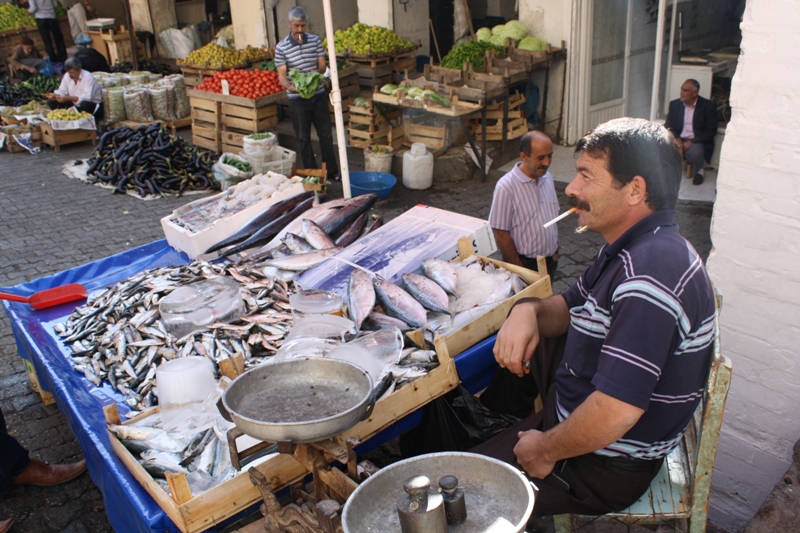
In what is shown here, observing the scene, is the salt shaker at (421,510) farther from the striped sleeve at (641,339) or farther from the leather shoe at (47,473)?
the leather shoe at (47,473)

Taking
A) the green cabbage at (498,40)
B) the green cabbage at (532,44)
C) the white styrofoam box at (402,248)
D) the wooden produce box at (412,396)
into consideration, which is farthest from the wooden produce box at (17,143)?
the wooden produce box at (412,396)

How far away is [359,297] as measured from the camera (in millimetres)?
3893

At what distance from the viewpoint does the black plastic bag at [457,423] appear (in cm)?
360

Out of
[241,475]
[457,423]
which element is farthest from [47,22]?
[241,475]

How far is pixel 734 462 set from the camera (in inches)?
153

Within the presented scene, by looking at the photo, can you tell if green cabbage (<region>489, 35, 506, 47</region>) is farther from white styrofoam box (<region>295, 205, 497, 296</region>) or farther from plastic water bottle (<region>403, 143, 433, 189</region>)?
white styrofoam box (<region>295, 205, 497, 296</region>)

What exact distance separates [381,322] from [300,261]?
1041mm

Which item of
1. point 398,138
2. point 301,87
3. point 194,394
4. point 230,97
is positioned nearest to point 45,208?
point 230,97

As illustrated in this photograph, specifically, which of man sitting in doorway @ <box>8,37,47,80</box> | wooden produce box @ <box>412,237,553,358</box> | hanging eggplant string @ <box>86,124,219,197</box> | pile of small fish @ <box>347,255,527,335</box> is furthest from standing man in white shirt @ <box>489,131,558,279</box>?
man sitting in doorway @ <box>8,37,47,80</box>

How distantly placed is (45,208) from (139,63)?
8.05 meters

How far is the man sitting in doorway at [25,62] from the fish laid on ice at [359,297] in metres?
14.9

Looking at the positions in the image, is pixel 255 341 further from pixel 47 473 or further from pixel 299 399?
pixel 47 473

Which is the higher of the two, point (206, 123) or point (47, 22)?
point (47, 22)

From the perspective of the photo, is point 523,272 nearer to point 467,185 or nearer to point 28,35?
point 467,185
